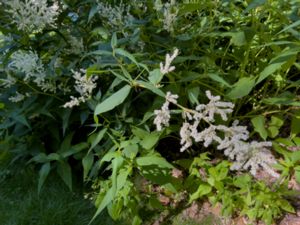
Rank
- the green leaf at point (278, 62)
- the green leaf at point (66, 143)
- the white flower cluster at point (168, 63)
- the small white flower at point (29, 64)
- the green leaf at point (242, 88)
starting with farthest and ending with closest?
the green leaf at point (66, 143) < the small white flower at point (29, 64) < the green leaf at point (242, 88) < the green leaf at point (278, 62) < the white flower cluster at point (168, 63)

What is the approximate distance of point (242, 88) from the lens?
1975mm

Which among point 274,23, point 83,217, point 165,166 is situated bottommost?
point 83,217

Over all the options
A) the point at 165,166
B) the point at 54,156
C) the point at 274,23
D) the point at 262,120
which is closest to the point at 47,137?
the point at 54,156

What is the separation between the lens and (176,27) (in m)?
2.37

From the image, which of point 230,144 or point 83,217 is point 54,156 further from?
point 230,144

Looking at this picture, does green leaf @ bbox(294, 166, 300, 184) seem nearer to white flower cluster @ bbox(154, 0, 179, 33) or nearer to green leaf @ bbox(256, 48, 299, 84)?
green leaf @ bbox(256, 48, 299, 84)

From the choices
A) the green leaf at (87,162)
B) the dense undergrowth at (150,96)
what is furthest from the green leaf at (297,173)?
the green leaf at (87,162)

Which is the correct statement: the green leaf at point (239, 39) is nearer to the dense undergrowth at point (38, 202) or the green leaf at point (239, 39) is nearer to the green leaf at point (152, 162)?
the green leaf at point (152, 162)

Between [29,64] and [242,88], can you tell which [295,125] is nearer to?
[242,88]

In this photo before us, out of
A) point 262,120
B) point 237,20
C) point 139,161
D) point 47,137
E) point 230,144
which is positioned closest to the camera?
point 230,144

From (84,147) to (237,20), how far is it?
104 centimetres

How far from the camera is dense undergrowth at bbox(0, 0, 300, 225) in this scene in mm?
2119

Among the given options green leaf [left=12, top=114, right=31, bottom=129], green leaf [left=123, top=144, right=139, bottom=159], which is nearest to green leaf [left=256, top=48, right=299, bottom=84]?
green leaf [left=123, top=144, right=139, bottom=159]

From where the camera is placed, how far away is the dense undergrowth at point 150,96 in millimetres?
2119
